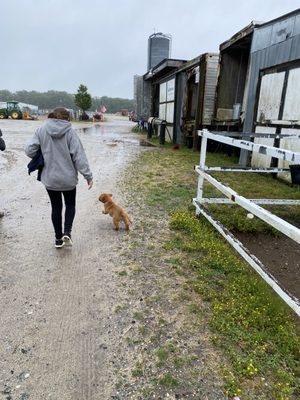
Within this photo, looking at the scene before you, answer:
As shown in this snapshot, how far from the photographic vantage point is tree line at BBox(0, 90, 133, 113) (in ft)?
370

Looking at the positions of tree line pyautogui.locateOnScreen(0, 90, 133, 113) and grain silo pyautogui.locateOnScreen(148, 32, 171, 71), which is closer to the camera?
grain silo pyautogui.locateOnScreen(148, 32, 171, 71)

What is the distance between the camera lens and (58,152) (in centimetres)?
366

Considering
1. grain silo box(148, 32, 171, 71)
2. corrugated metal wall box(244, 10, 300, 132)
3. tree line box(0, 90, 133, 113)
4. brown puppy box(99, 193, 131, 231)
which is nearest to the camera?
brown puppy box(99, 193, 131, 231)

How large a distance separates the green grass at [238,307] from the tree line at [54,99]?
113 meters

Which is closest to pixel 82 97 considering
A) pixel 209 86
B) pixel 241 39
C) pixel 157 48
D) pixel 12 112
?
pixel 12 112

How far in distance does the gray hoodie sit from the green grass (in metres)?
1.58

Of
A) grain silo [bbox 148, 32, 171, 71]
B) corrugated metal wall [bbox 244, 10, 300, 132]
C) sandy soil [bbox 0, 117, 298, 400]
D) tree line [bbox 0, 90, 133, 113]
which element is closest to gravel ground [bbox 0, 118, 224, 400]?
sandy soil [bbox 0, 117, 298, 400]

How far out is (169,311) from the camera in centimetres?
286

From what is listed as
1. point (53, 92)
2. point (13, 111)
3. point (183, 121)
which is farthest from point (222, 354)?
point (53, 92)

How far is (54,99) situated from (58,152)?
123501 millimetres

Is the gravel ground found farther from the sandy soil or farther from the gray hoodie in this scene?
the gray hoodie

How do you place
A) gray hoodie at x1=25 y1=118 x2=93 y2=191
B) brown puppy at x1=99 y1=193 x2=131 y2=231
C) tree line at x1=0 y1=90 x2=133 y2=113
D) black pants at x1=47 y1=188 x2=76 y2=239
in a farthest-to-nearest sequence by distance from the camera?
tree line at x1=0 y1=90 x2=133 y2=113 < brown puppy at x1=99 y1=193 x2=131 y2=231 < black pants at x1=47 y1=188 x2=76 y2=239 < gray hoodie at x1=25 y1=118 x2=93 y2=191

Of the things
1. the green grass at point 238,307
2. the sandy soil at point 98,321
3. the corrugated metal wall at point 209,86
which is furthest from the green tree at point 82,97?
the sandy soil at point 98,321

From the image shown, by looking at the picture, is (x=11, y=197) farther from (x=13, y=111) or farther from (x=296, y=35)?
(x=13, y=111)
